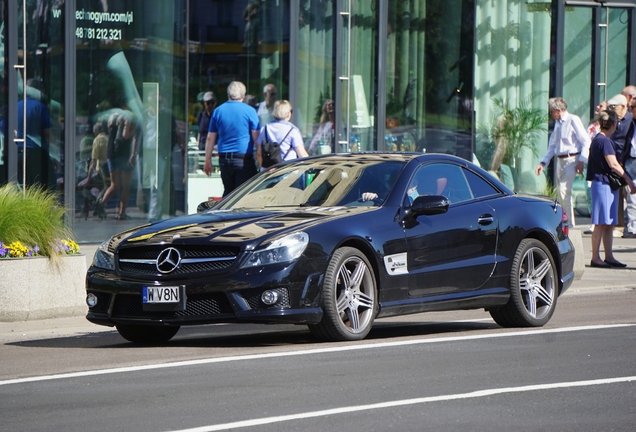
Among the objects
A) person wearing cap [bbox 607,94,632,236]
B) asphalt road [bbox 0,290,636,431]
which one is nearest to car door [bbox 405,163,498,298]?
asphalt road [bbox 0,290,636,431]

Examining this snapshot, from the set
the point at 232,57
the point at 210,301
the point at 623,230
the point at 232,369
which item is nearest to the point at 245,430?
the point at 232,369

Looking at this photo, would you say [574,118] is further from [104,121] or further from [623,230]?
[104,121]

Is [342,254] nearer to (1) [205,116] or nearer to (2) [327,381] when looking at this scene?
(2) [327,381]

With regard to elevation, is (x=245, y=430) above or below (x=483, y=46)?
below

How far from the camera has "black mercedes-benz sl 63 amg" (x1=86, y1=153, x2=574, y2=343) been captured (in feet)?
29.9

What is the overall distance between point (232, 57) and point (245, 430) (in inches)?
529

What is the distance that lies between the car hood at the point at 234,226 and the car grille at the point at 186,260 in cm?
6

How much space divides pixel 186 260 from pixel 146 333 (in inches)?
41.8

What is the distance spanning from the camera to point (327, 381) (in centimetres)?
765

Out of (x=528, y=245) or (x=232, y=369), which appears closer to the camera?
(x=232, y=369)

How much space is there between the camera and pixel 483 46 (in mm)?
22516

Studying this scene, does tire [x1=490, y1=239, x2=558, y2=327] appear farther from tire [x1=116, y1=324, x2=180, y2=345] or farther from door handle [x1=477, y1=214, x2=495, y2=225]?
tire [x1=116, y1=324, x2=180, y2=345]

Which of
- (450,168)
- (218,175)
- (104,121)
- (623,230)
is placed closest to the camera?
(450,168)

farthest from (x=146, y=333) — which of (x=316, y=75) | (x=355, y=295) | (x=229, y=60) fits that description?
(x=316, y=75)
